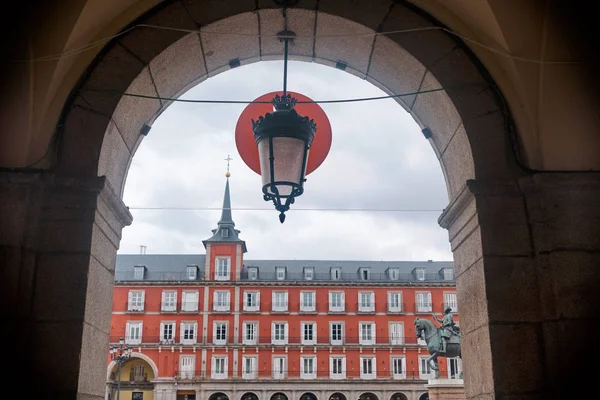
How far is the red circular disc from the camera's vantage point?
18.5 feet

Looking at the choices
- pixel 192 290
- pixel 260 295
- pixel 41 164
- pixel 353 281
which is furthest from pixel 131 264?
pixel 41 164

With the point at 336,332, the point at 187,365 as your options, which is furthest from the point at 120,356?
the point at 336,332

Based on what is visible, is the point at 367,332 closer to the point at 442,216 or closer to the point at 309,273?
the point at 309,273

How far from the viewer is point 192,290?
5234 cm

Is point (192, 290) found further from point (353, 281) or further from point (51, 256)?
point (51, 256)

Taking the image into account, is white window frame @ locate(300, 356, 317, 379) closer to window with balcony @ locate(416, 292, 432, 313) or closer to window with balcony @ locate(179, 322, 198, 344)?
window with balcony @ locate(179, 322, 198, 344)

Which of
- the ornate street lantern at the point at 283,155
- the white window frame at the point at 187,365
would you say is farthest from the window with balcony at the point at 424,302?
the ornate street lantern at the point at 283,155

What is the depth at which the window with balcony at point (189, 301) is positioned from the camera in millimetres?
51812

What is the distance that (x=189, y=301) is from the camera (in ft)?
171

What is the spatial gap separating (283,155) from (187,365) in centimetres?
4855

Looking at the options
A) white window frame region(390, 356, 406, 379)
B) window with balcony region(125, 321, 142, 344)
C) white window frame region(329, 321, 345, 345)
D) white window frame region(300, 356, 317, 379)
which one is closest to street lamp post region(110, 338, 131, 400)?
window with balcony region(125, 321, 142, 344)

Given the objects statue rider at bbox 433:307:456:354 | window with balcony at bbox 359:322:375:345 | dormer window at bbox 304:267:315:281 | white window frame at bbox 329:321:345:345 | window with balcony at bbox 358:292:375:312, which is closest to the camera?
statue rider at bbox 433:307:456:354

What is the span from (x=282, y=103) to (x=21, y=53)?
6.83 feet

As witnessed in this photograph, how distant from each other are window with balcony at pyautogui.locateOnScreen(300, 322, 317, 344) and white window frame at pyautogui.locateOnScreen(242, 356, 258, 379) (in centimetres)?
448
